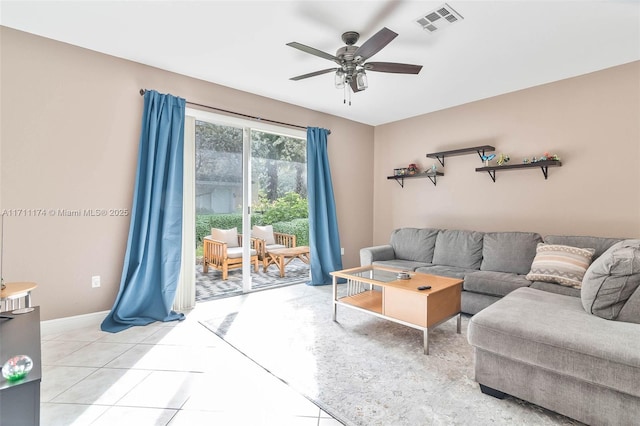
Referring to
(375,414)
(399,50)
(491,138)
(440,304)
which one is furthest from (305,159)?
(375,414)

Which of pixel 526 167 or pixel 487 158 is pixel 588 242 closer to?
pixel 526 167

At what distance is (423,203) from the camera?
4.68 meters

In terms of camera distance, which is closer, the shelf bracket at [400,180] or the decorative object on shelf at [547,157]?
the decorative object on shelf at [547,157]

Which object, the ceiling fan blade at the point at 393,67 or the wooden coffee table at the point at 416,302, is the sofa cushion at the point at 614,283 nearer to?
the wooden coffee table at the point at 416,302

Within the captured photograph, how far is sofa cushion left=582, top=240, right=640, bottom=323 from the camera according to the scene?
5.69ft

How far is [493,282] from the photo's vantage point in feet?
9.61

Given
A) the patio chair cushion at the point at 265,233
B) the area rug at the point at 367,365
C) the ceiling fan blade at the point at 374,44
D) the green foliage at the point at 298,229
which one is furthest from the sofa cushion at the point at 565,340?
the green foliage at the point at 298,229

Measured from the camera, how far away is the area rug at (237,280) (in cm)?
392

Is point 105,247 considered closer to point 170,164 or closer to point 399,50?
point 170,164

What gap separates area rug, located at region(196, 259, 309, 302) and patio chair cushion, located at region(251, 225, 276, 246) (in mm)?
490

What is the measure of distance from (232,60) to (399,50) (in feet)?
5.29

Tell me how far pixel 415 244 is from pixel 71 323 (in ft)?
12.8

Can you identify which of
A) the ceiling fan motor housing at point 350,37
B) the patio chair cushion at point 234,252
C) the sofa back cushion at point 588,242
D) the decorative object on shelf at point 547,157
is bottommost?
the patio chair cushion at point 234,252

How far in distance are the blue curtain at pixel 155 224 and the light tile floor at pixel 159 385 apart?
1.23ft
